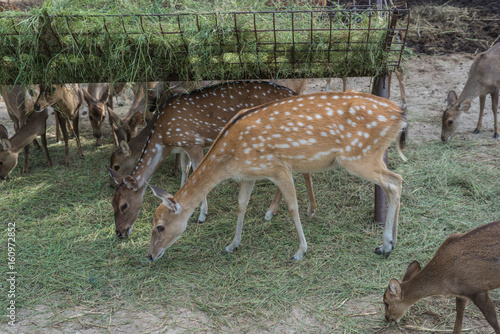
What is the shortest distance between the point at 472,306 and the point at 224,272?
207cm

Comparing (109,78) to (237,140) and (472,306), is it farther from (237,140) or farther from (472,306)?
(472,306)

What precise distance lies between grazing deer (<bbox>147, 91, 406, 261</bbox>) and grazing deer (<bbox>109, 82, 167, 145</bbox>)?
2.25 metres

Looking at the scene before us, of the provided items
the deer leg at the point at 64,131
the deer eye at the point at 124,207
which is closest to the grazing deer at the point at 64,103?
the deer leg at the point at 64,131

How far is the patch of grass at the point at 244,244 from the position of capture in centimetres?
425

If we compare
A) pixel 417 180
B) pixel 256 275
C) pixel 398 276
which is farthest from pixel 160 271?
pixel 417 180

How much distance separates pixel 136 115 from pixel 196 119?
4.63ft

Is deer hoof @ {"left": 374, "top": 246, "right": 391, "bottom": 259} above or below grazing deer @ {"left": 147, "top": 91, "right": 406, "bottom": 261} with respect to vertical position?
below

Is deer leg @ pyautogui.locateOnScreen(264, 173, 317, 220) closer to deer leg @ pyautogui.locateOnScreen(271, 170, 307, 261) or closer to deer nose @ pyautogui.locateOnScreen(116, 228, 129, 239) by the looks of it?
deer leg @ pyautogui.locateOnScreen(271, 170, 307, 261)

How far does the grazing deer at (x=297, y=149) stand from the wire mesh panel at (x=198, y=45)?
0.45 meters

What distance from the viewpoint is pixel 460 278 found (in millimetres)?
3562

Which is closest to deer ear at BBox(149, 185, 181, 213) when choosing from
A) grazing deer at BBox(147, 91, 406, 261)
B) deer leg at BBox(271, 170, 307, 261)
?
grazing deer at BBox(147, 91, 406, 261)

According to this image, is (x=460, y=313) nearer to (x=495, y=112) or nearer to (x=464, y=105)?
(x=464, y=105)

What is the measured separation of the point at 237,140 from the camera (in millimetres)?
4609

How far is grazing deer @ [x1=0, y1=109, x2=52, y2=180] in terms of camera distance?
21.5 ft
